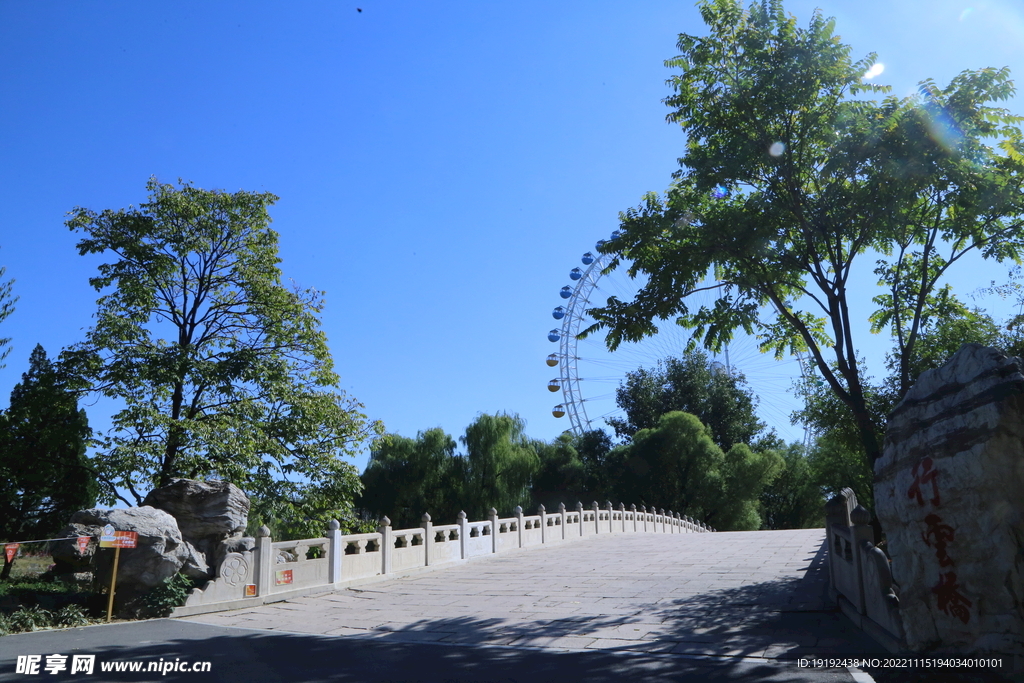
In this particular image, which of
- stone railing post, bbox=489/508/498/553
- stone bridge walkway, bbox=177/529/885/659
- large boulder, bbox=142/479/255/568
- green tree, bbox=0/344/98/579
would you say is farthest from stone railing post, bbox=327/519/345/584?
stone railing post, bbox=489/508/498/553

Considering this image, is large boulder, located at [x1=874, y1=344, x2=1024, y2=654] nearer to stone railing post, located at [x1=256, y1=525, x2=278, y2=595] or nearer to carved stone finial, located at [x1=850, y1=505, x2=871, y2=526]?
carved stone finial, located at [x1=850, y1=505, x2=871, y2=526]

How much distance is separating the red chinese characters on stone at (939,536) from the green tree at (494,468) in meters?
30.7

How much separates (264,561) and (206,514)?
3.95 ft

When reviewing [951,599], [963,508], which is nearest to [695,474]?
[951,599]

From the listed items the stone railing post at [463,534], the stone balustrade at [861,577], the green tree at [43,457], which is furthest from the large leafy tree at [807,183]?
the green tree at [43,457]

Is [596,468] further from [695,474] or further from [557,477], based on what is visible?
[695,474]

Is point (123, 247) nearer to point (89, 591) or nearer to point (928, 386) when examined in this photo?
point (89, 591)

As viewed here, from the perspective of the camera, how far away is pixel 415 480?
1427 inches

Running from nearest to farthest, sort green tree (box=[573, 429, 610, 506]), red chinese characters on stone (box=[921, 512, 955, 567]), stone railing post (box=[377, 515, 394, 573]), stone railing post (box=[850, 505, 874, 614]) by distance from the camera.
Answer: red chinese characters on stone (box=[921, 512, 955, 567]), stone railing post (box=[850, 505, 874, 614]), stone railing post (box=[377, 515, 394, 573]), green tree (box=[573, 429, 610, 506])

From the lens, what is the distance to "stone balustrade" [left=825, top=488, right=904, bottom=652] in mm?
6691

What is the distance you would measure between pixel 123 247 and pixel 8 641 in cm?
1027

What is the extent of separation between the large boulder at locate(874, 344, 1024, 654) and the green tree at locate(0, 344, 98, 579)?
14738 mm

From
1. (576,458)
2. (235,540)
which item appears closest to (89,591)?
(235,540)

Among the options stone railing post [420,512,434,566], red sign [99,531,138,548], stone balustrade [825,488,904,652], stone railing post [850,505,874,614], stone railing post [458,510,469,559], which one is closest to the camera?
stone balustrade [825,488,904,652]
